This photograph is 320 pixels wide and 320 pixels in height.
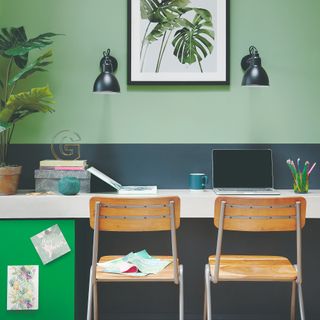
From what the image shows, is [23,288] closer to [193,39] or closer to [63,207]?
[63,207]

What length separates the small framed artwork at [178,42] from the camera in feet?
11.5

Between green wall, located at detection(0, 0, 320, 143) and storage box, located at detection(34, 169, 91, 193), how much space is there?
34 cm

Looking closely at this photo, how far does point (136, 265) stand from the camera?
2734 mm

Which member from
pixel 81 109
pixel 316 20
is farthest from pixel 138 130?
pixel 316 20

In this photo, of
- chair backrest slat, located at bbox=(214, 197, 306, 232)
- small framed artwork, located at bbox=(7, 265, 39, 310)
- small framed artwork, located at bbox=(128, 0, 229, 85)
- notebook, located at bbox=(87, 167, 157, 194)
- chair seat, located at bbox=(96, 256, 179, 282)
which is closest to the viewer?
chair backrest slat, located at bbox=(214, 197, 306, 232)

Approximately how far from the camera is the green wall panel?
2.98 meters

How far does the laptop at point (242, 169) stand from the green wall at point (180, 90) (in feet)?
0.45

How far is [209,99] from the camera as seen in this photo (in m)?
3.54

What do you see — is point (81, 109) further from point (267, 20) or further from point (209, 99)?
point (267, 20)

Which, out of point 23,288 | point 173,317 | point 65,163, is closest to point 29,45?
point 65,163

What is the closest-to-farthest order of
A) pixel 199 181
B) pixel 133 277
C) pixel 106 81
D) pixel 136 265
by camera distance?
1. pixel 133 277
2. pixel 136 265
3. pixel 106 81
4. pixel 199 181

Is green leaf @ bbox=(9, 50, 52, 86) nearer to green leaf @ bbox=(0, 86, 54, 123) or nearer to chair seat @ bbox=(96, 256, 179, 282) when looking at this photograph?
green leaf @ bbox=(0, 86, 54, 123)

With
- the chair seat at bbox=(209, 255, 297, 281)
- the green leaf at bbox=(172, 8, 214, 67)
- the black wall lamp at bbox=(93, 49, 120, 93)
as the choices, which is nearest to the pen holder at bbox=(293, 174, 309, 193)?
the chair seat at bbox=(209, 255, 297, 281)

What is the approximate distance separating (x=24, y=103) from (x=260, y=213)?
1547 millimetres
